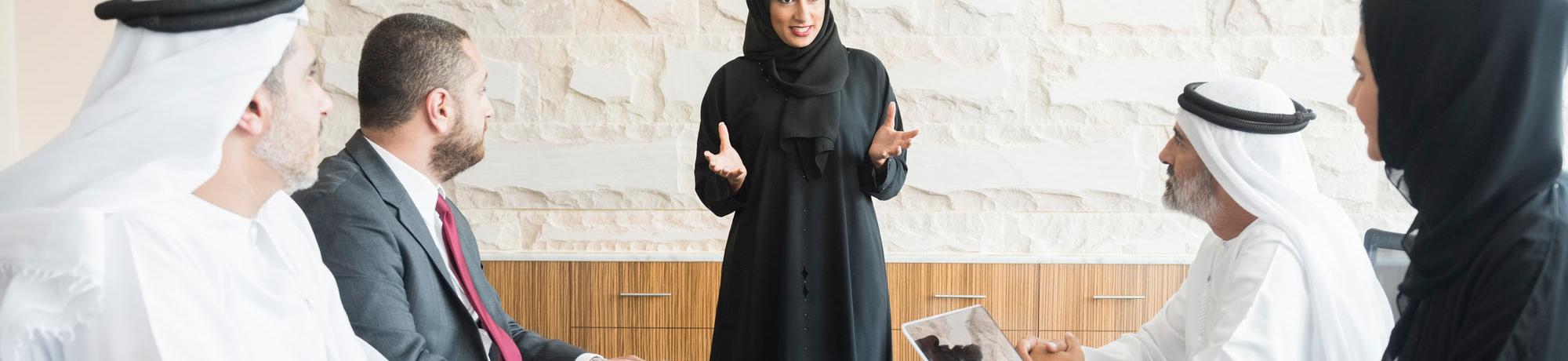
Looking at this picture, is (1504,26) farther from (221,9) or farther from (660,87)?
(660,87)

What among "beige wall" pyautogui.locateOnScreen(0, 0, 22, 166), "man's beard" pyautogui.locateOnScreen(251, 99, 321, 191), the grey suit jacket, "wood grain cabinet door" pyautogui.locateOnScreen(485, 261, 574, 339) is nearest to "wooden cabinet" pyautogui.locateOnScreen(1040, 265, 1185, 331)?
"wood grain cabinet door" pyautogui.locateOnScreen(485, 261, 574, 339)

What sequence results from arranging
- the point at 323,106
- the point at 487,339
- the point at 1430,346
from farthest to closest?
the point at 487,339 → the point at 323,106 → the point at 1430,346

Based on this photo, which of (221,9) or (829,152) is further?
(829,152)

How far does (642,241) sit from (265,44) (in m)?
2.72

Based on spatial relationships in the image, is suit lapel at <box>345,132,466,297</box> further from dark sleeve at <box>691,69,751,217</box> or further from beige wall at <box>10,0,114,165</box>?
beige wall at <box>10,0,114,165</box>

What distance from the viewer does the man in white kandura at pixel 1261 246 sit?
6.47 feet

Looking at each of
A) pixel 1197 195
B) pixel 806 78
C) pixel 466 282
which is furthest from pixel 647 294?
pixel 1197 195

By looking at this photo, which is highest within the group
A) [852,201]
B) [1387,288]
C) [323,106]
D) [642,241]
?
[323,106]

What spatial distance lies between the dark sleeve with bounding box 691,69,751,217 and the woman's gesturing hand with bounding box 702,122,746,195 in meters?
0.05

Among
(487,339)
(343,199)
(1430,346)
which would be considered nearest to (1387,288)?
(1430,346)

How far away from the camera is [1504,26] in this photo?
3.71ft

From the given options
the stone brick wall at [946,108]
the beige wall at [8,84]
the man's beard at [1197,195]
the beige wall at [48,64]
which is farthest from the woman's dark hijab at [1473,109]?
the beige wall at [8,84]

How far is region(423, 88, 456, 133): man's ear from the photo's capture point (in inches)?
80.3

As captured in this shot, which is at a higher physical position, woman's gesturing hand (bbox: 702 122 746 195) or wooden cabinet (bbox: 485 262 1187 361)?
woman's gesturing hand (bbox: 702 122 746 195)
